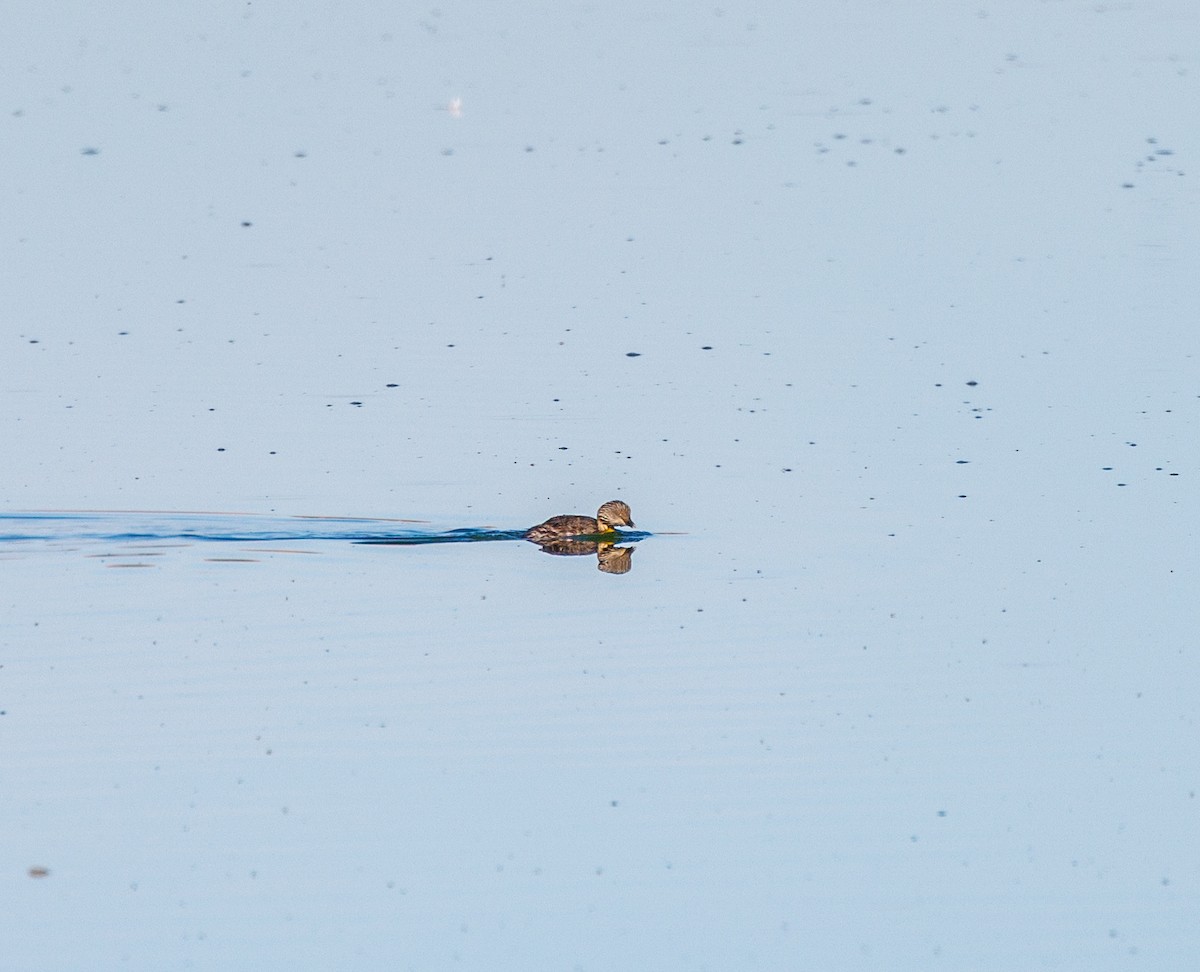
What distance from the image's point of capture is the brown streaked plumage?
45.5ft

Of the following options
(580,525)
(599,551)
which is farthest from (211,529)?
(599,551)

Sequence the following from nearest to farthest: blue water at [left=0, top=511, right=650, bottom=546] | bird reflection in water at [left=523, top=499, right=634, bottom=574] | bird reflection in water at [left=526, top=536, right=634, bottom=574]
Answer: blue water at [left=0, top=511, right=650, bottom=546] < bird reflection in water at [left=526, top=536, right=634, bottom=574] < bird reflection in water at [left=523, top=499, right=634, bottom=574]

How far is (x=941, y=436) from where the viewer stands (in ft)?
49.8

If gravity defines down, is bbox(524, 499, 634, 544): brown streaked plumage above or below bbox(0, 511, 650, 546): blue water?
above

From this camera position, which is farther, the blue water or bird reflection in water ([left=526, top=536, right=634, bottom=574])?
bird reflection in water ([left=526, top=536, right=634, bottom=574])

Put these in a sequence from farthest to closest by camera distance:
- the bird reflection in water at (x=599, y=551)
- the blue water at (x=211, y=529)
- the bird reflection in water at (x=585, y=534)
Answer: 1. the bird reflection in water at (x=585, y=534)
2. the bird reflection in water at (x=599, y=551)
3. the blue water at (x=211, y=529)

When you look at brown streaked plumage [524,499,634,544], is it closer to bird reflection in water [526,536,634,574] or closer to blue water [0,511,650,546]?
bird reflection in water [526,536,634,574]

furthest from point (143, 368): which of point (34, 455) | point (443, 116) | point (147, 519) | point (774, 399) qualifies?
point (443, 116)

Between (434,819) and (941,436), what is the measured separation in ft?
19.9

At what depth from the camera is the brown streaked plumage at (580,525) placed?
13.9m

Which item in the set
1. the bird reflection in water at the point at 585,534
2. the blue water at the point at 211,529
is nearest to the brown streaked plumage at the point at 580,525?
the bird reflection in water at the point at 585,534

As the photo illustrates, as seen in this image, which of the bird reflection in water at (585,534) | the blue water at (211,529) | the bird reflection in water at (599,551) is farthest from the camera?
the bird reflection in water at (585,534)

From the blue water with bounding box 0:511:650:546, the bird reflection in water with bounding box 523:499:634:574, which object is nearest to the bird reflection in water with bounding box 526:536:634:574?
the bird reflection in water with bounding box 523:499:634:574

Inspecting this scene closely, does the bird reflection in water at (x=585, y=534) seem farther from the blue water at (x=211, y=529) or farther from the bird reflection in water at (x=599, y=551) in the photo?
→ the blue water at (x=211, y=529)
